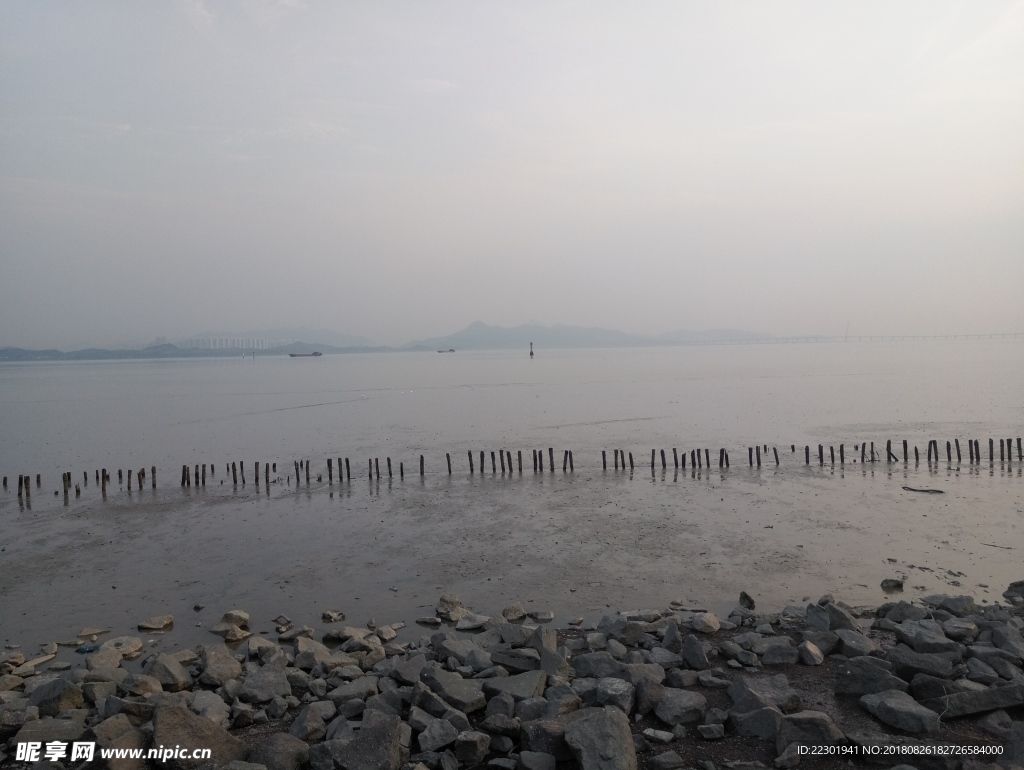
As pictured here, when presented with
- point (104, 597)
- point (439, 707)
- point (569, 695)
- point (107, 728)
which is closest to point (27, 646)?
point (104, 597)

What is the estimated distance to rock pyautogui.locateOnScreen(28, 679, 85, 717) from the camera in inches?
339

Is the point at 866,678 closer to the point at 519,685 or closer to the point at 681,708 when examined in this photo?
the point at 681,708

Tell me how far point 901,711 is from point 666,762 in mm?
2649

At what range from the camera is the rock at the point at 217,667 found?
9805mm

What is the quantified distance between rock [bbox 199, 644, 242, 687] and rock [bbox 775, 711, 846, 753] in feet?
24.0

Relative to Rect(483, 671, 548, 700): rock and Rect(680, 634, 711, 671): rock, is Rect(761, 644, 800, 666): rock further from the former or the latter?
Rect(483, 671, 548, 700): rock

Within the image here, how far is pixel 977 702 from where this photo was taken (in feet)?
24.5

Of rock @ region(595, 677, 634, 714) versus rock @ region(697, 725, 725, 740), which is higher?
rock @ region(595, 677, 634, 714)

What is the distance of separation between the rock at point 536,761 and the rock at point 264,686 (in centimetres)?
382

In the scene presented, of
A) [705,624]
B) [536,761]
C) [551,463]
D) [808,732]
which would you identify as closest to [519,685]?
[536,761]

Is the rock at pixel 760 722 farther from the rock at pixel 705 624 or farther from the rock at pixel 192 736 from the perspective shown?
the rock at pixel 192 736

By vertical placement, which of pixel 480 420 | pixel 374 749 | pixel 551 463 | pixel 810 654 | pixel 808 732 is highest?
pixel 808 732

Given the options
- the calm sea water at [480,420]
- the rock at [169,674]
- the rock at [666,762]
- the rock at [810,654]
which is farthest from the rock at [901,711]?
the calm sea water at [480,420]

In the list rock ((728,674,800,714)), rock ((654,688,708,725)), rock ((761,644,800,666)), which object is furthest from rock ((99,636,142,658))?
rock ((761,644,800,666))
